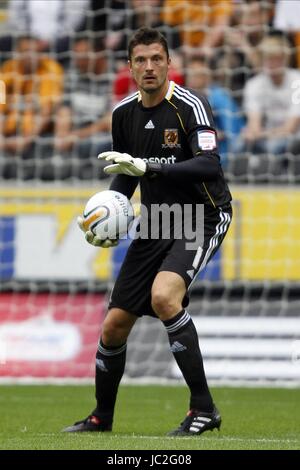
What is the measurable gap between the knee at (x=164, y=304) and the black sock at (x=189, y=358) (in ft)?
0.11

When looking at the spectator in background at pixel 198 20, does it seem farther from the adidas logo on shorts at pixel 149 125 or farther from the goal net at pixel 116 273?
the adidas logo on shorts at pixel 149 125

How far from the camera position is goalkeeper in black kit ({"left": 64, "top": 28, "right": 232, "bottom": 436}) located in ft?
19.2

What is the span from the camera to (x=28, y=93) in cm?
1170

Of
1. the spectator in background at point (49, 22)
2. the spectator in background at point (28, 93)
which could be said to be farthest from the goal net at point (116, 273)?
the spectator in background at point (49, 22)

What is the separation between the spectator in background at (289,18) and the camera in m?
11.0

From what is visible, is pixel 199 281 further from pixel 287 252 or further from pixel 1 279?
pixel 1 279

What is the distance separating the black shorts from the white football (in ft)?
0.66

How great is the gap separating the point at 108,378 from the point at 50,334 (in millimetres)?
4060

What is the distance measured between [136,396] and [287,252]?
7.68ft

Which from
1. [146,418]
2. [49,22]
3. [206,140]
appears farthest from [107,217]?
[49,22]

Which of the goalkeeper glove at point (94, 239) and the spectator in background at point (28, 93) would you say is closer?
the goalkeeper glove at point (94, 239)

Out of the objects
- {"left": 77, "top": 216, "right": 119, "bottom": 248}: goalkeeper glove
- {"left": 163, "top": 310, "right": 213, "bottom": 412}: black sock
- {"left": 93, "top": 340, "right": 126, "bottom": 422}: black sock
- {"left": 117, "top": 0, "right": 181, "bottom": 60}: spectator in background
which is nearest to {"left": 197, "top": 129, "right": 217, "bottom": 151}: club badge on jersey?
{"left": 77, "top": 216, "right": 119, "bottom": 248}: goalkeeper glove
